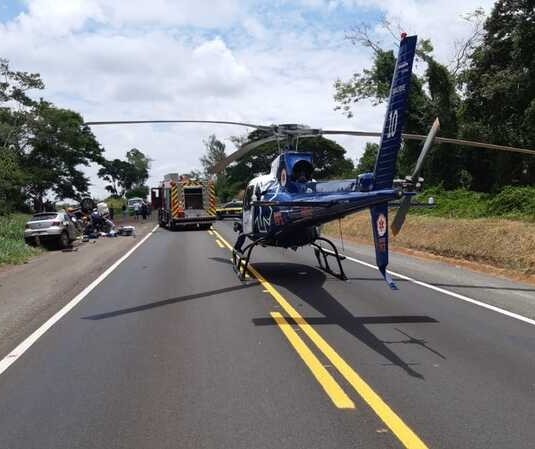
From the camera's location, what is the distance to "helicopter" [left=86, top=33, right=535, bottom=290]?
898cm

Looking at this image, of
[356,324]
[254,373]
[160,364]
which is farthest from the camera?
[356,324]

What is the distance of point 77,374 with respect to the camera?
6.25 meters

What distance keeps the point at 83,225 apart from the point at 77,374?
25812 millimetres

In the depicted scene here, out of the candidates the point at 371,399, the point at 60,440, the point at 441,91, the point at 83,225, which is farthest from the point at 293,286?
the point at 441,91

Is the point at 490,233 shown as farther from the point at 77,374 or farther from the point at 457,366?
the point at 77,374

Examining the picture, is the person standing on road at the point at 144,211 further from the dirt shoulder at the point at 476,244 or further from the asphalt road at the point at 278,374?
the asphalt road at the point at 278,374

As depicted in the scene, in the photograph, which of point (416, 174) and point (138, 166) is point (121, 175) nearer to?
point (138, 166)

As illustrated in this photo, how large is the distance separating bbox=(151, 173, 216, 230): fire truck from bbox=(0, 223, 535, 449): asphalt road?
24.6m

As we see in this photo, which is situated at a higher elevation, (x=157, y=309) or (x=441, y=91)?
(x=441, y=91)

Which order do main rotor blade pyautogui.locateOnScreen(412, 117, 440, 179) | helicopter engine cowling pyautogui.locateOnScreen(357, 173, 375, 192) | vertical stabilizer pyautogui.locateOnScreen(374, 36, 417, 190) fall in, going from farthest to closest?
helicopter engine cowling pyautogui.locateOnScreen(357, 173, 375, 192)
main rotor blade pyautogui.locateOnScreen(412, 117, 440, 179)
vertical stabilizer pyautogui.locateOnScreen(374, 36, 417, 190)

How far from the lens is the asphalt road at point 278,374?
15.2 feet

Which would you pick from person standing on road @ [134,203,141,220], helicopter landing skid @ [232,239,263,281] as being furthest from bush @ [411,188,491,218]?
person standing on road @ [134,203,141,220]

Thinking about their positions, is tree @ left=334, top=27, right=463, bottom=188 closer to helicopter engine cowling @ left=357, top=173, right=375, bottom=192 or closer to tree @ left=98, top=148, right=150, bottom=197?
helicopter engine cowling @ left=357, top=173, right=375, bottom=192

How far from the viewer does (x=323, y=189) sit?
37.5 ft
